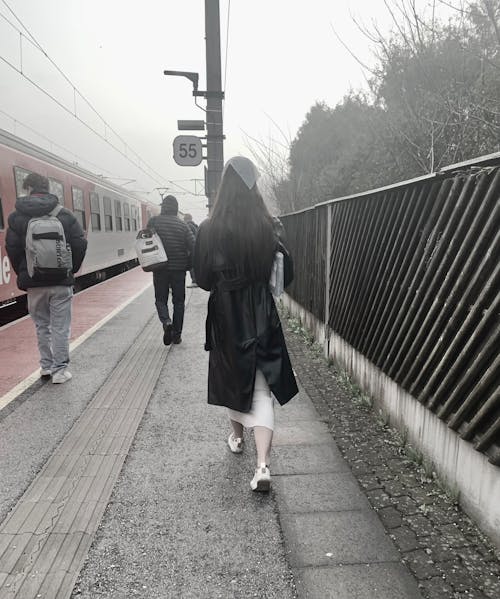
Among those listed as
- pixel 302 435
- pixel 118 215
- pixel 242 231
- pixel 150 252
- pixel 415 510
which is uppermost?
pixel 242 231

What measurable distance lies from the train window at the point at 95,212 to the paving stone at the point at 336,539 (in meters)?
11.2

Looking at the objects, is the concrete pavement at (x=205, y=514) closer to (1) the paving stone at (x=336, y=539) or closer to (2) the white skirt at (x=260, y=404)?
(1) the paving stone at (x=336, y=539)

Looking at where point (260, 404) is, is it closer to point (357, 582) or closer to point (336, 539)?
point (336, 539)

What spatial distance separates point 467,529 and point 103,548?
5.72 feet

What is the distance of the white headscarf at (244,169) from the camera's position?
2629 mm

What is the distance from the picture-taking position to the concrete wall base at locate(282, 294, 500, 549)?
7.13ft

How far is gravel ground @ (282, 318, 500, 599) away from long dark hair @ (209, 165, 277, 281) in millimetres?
1410

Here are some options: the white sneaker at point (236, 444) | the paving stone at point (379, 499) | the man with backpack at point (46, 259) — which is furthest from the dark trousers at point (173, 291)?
the paving stone at point (379, 499)

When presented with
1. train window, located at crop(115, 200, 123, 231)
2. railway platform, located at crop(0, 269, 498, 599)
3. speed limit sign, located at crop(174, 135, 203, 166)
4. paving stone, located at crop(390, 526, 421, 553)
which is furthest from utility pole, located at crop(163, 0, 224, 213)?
paving stone, located at crop(390, 526, 421, 553)

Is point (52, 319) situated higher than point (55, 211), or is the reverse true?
point (55, 211)

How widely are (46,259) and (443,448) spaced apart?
339cm

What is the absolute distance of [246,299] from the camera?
271cm

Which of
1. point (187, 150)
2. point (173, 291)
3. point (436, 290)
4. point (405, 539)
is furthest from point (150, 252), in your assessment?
point (187, 150)

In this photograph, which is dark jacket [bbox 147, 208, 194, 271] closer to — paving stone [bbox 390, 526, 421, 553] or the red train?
the red train
